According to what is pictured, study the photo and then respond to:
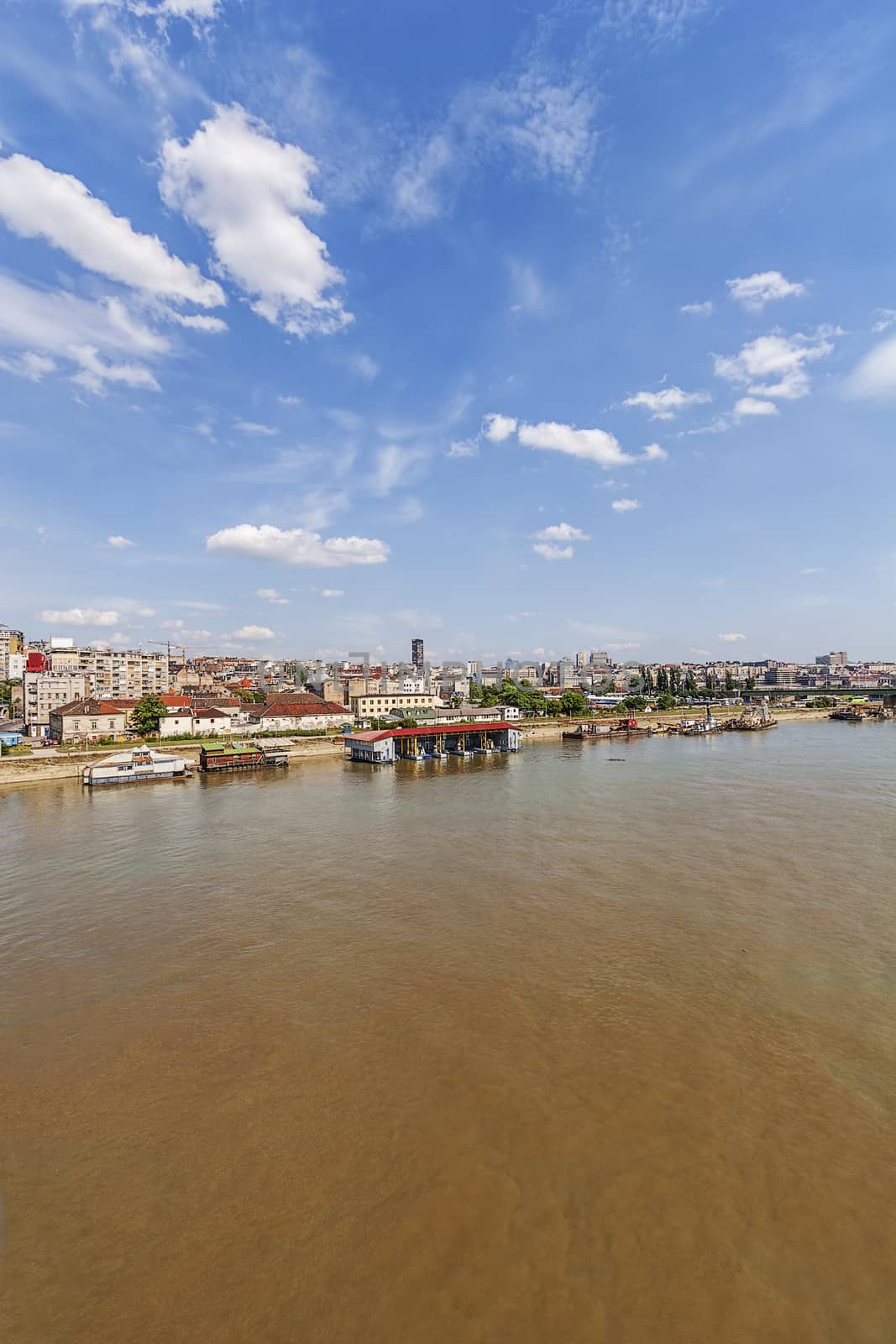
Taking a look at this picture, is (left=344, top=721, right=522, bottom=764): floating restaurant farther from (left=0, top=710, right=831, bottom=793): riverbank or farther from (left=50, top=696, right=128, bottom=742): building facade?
(left=50, top=696, right=128, bottom=742): building facade

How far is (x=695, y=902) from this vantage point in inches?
609

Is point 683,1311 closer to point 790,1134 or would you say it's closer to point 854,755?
point 790,1134

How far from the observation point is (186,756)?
143 feet

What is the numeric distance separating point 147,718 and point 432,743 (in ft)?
80.6

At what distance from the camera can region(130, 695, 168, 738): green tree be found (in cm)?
4919

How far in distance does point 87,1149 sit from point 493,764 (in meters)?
36.6

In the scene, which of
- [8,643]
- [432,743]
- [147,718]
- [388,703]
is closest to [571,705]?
[388,703]

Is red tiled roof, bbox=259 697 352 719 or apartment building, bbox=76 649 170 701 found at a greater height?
apartment building, bbox=76 649 170 701

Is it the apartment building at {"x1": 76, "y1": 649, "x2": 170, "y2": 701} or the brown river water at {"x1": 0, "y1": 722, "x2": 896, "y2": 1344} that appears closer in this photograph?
the brown river water at {"x1": 0, "y1": 722, "x2": 896, "y2": 1344}

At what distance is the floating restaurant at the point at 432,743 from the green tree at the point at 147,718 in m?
16.9

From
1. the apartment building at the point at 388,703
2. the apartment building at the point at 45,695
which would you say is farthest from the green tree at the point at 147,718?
the apartment building at the point at 388,703

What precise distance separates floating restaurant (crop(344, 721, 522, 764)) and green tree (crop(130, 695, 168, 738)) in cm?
1687

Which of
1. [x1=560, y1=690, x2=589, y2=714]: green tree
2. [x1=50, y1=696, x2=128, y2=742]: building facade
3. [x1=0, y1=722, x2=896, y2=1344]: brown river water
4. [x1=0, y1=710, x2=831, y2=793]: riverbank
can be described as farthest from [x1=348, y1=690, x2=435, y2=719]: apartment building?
[x1=0, y1=722, x2=896, y2=1344]: brown river water

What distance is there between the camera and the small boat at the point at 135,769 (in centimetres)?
3478
